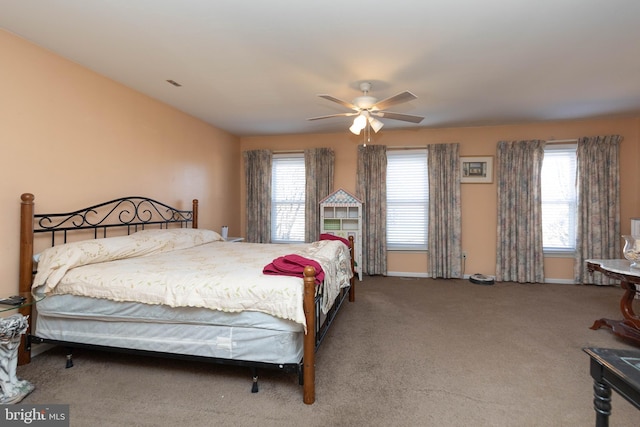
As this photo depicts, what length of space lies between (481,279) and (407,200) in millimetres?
1709

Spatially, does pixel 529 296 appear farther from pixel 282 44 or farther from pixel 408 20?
pixel 282 44

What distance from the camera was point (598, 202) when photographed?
4.73 meters

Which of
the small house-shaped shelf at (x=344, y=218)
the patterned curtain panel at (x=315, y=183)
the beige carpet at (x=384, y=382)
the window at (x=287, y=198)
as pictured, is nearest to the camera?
the beige carpet at (x=384, y=382)

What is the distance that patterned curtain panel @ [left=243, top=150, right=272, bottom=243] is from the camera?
5824 mm

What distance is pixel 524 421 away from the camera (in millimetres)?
1847

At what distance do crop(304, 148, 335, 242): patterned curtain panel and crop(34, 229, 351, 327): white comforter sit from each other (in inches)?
102

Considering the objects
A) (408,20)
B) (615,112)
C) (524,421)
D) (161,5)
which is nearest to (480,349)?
(524,421)

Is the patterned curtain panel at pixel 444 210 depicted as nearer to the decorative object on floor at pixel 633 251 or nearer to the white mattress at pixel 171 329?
the decorative object on floor at pixel 633 251

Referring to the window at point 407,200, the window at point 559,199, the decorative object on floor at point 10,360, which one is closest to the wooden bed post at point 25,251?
the decorative object on floor at point 10,360

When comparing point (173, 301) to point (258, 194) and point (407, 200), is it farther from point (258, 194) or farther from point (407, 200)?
point (407, 200)

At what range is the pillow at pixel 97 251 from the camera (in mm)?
2320

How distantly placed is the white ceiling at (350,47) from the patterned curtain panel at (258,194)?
1815 mm

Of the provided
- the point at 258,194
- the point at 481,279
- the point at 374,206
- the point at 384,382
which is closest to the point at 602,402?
the point at 384,382

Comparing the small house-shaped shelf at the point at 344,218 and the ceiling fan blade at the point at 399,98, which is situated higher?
the ceiling fan blade at the point at 399,98
